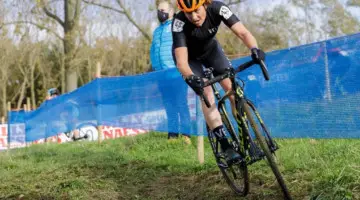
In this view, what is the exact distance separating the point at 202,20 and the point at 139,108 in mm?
4255

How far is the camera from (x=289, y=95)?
5.38 m

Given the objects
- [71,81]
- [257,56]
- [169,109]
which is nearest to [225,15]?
[257,56]

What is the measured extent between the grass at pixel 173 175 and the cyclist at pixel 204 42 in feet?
2.53

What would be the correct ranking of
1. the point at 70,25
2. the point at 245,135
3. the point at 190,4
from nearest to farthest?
the point at 245,135 < the point at 190,4 < the point at 70,25

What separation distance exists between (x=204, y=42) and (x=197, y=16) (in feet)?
1.56

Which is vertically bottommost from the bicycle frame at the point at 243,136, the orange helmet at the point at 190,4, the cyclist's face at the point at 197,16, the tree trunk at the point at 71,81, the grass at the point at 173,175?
the grass at the point at 173,175

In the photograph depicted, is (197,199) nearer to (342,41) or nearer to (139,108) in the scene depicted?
(342,41)

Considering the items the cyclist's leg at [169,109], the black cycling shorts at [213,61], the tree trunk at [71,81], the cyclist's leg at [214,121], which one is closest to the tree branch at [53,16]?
the tree trunk at [71,81]

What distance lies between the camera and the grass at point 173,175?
422 centimetres

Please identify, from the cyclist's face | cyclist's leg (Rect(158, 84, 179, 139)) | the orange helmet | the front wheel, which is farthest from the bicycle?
cyclist's leg (Rect(158, 84, 179, 139))

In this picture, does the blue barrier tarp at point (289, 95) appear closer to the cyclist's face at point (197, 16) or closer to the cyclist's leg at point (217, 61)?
the cyclist's leg at point (217, 61)

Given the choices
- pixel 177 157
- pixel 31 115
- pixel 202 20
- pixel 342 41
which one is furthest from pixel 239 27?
pixel 31 115

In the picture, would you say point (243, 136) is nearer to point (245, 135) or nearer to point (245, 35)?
point (245, 135)

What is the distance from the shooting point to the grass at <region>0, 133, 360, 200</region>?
422 centimetres
